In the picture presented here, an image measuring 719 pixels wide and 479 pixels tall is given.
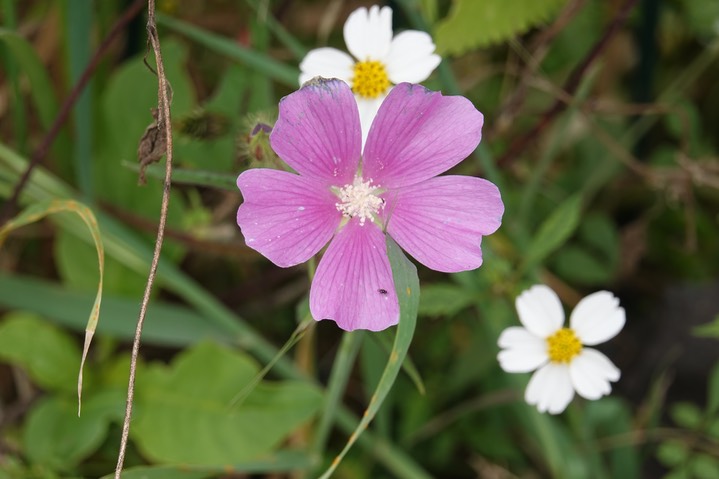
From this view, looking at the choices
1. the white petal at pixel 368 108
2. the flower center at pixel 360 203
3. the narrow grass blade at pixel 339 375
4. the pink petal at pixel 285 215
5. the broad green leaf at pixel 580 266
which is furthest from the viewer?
the broad green leaf at pixel 580 266

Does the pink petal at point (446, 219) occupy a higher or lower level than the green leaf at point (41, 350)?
lower

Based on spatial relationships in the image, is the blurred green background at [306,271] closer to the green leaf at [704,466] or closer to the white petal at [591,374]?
the green leaf at [704,466]

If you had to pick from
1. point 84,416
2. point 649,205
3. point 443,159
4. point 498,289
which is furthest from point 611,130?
point 84,416

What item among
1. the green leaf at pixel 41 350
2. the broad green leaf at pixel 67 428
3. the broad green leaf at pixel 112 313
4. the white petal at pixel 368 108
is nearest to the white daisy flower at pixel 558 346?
the white petal at pixel 368 108

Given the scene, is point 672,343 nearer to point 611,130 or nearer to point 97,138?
point 611,130

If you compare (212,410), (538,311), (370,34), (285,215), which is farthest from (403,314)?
(212,410)

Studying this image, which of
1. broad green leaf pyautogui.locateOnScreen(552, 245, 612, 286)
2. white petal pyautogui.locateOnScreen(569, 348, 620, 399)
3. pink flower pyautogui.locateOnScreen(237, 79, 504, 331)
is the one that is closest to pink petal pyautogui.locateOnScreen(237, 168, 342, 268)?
pink flower pyautogui.locateOnScreen(237, 79, 504, 331)

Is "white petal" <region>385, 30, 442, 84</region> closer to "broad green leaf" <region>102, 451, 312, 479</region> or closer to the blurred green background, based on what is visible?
the blurred green background
